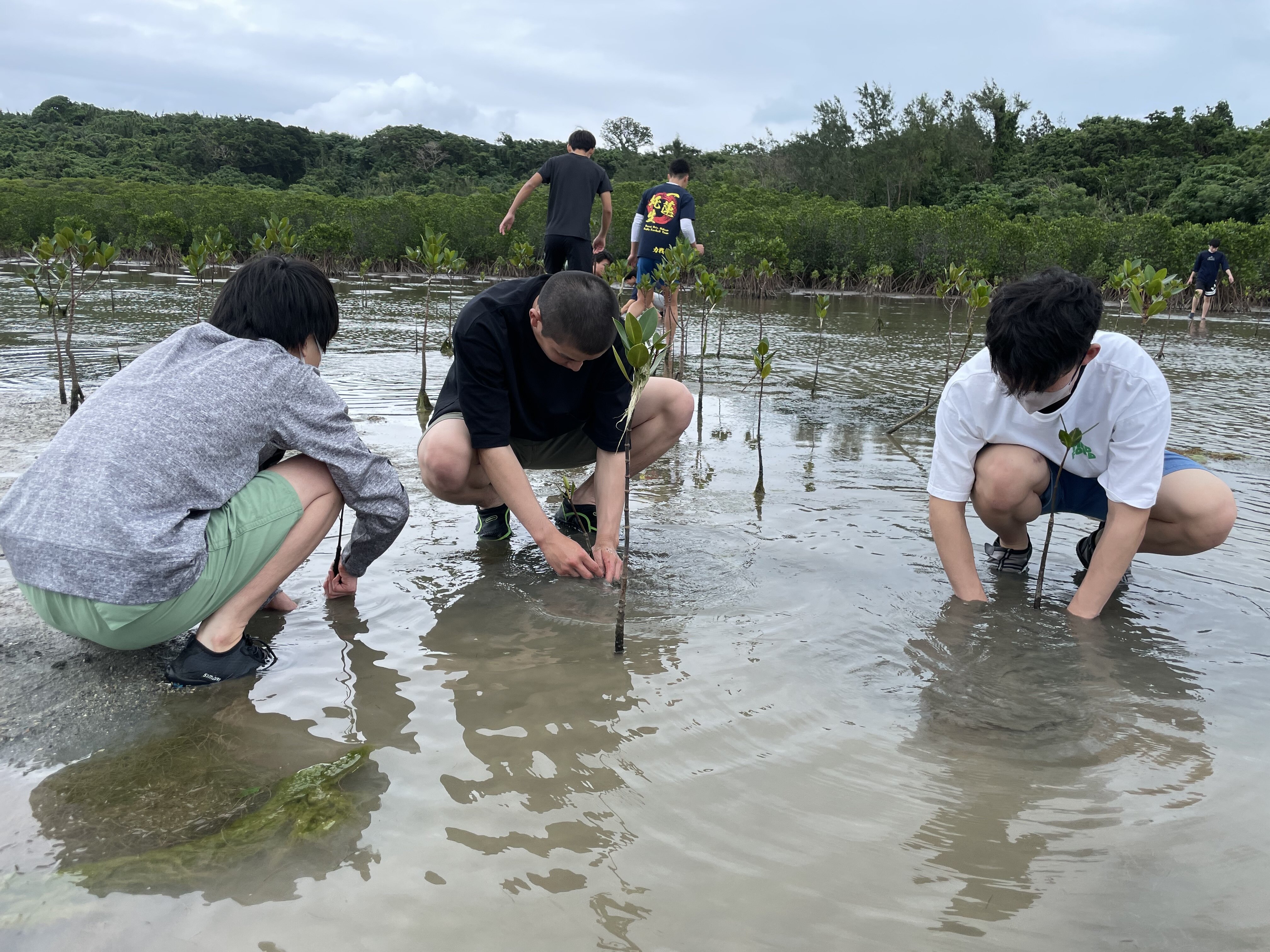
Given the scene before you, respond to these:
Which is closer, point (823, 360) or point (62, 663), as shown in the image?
point (62, 663)

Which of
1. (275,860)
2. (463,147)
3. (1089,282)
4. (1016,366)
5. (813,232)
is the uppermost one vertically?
(463,147)

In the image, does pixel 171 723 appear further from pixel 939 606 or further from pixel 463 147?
pixel 463 147

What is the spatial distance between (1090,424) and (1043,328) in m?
0.69

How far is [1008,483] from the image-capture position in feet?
10.3

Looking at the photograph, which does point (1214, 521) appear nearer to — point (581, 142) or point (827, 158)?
point (581, 142)

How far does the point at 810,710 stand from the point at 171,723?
5.37ft

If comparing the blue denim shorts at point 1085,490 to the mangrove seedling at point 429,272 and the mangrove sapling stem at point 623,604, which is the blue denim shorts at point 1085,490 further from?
the mangrove seedling at point 429,272

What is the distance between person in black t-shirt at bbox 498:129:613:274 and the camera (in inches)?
303

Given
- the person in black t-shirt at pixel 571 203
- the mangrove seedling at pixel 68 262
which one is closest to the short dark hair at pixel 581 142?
the person in black t-shirt at pixel 571 203

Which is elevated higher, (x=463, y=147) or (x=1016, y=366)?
(x=463, y=147)

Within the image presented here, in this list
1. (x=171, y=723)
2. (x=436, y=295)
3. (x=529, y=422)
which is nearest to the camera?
(x=171, y=723)

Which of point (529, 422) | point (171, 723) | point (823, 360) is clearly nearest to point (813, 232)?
point (823, 360)

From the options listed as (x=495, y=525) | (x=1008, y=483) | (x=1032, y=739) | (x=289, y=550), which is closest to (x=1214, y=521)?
(x=1008, y=483)

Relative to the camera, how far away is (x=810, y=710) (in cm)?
237
